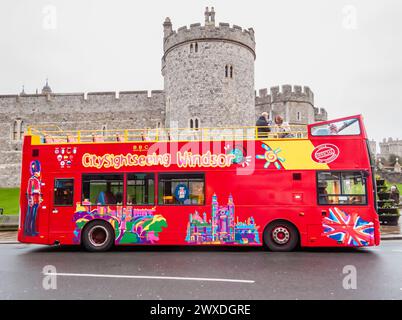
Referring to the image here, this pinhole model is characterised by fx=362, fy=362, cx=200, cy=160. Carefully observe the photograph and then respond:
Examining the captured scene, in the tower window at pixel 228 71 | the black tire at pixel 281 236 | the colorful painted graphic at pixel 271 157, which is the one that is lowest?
the black tire at pixel 281 236

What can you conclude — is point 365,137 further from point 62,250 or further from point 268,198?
point 62,250

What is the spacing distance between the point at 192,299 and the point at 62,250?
20.6ft

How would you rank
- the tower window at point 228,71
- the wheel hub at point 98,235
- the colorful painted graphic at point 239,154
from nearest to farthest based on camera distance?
1. the colorful painted graphic at point 239,154
2. the wheel hub at point 98,235
3. the tower window at point 228,71

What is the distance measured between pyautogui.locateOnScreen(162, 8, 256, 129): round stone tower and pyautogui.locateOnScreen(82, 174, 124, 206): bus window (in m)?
15.2

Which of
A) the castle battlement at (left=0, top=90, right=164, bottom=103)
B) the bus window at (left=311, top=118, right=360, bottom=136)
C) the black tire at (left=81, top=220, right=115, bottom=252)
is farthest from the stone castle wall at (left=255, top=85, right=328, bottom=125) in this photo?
the black tire at (left=81, top=220, right=115, bottom=252)

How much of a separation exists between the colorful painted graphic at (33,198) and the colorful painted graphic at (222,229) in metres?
4.15

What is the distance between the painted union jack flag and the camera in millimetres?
8820

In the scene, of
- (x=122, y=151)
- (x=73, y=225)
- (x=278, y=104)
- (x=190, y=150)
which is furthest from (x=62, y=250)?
(x=278, y=104)

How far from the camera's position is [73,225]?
966 cm

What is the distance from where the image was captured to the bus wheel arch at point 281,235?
9203mm

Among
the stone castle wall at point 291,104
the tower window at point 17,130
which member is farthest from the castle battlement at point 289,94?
the tower window at point 17,130

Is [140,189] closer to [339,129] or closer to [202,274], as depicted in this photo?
[202,274]

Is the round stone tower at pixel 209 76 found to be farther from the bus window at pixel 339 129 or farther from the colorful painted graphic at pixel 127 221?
the colorful painted graphic at pixel 127 221

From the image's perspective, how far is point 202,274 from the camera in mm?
6711
